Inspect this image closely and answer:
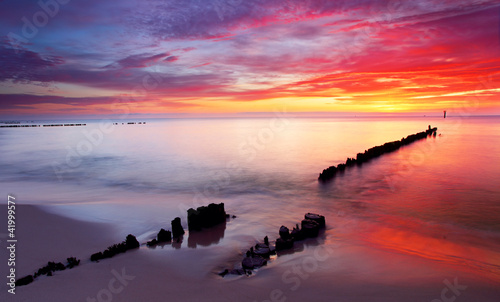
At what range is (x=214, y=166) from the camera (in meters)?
26.2

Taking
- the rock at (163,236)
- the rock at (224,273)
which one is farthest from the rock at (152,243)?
the rock at (224,273)

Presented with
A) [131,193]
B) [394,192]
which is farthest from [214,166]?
[394,192]

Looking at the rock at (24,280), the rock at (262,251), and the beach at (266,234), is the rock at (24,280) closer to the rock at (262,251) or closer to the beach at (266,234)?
the beach at (266,234)

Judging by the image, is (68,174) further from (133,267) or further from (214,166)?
(133,267)

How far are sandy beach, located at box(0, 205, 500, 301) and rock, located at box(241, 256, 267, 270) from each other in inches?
7.8

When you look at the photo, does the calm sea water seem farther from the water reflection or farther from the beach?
the water reflection

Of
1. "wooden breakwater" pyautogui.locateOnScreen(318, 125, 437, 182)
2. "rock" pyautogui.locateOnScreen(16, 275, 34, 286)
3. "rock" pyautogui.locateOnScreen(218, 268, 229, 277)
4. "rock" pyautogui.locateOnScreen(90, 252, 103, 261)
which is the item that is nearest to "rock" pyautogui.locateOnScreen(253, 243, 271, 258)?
"rock" pyautogui.locateOnScreen(218, 268, 229, 277)

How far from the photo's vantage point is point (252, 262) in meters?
7.85

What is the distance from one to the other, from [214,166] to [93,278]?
62.9 ft

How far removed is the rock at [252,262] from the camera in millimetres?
7762

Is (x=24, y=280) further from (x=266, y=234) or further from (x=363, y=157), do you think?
(x=363, y=157)

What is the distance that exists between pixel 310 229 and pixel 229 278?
385cm

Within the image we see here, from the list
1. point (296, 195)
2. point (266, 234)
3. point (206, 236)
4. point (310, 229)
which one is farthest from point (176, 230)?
point (296, 195)

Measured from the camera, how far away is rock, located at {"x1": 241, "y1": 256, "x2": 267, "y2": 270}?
7762mm
